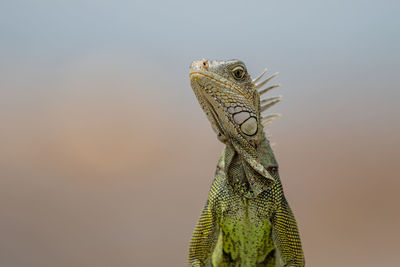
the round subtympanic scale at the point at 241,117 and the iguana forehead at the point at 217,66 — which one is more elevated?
the iguana forehead at the point at 217,66

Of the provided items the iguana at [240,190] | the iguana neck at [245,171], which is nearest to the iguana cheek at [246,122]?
the iguana at [240,190]

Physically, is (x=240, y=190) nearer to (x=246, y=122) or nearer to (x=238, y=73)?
(x=246, y=122)

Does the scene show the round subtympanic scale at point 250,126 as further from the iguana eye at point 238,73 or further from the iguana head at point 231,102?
the iguana eye at point 238,73

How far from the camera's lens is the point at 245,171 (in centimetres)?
278

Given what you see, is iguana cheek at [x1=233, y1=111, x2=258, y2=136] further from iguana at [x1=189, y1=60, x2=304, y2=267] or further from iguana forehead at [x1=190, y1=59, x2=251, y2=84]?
iguana forehead at [x1=190, y1=59, x2=251, y2=84]

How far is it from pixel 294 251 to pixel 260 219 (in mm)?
285

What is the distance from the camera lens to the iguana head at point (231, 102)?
263 cm

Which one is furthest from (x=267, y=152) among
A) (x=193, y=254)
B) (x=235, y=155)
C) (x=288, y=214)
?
(x=193, y=254)

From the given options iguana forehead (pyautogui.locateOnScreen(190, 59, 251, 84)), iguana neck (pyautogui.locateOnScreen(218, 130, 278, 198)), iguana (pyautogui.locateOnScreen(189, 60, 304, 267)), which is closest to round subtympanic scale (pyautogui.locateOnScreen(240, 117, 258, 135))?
iguana (pyautogui.locateOnScreen(189, 60, 304, 267))

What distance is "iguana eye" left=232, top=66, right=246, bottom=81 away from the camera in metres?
2.73

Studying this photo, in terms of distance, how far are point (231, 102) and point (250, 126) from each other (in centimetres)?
20

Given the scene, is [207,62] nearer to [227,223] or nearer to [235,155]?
[235,155]

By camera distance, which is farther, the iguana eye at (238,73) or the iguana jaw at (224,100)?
the iguana eye at (238,73)

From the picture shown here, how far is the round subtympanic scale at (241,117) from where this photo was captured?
2.67 m
